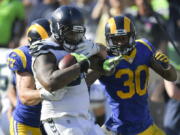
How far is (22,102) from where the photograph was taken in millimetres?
6336

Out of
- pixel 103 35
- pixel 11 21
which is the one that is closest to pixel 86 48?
pixel 103 35

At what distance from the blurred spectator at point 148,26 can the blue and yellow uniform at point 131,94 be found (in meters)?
2.73

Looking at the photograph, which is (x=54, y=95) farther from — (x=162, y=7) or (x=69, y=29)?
(x=162, y=7)

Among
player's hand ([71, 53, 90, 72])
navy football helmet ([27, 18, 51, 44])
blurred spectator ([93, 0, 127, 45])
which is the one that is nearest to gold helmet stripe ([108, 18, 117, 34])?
navy football helmet ([27, 18, 51, 44])

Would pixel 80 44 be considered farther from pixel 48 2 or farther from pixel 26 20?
pixel 26 20

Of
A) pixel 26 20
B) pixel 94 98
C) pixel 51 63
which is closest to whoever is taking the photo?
pixel 51 63

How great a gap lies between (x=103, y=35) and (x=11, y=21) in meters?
1.97

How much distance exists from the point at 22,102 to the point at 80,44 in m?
1.12

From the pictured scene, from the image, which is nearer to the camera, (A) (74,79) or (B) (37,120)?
(A) (74,79)

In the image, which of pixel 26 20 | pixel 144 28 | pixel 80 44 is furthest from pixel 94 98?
pixel 80 44

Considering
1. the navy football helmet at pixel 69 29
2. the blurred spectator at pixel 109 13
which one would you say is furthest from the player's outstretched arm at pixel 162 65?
the blurred spectator at pixel 109 13

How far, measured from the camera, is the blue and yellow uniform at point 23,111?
250 inches

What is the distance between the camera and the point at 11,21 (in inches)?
419

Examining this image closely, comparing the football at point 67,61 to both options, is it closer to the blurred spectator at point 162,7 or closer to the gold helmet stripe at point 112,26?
the gold helmet stripe at point 112,26
